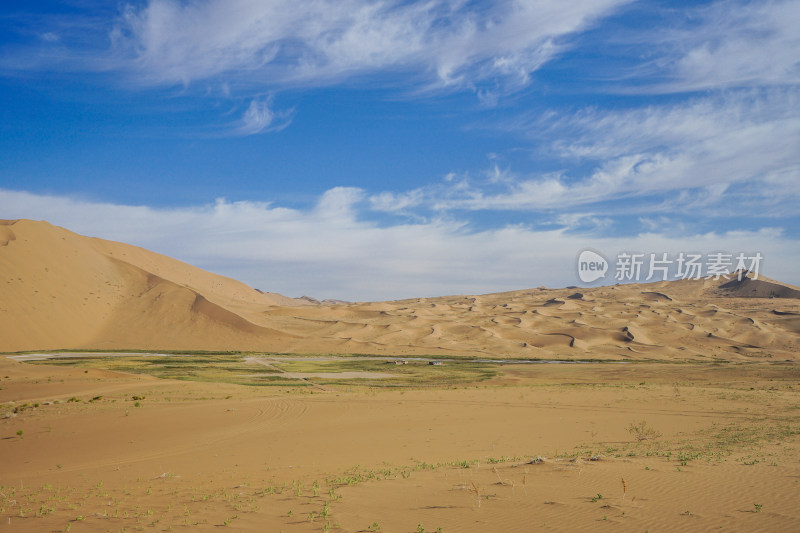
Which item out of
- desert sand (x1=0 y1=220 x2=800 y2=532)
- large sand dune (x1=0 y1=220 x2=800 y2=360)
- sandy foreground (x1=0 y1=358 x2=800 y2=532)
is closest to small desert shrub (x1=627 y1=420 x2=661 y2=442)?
desert sand (x1=0 y1=220 x2=800 y2=532)

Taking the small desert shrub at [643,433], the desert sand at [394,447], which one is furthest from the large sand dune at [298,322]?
the small desert shrub at [643,433]

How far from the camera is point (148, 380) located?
33.0 meters

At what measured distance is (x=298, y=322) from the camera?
9025 centimetres

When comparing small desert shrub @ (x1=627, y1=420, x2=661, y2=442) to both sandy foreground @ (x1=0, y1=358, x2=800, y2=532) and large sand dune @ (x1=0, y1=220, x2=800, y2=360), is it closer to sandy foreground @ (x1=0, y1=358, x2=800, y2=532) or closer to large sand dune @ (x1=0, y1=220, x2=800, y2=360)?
sandy foreground @ (x1=0, y1=358, x2=800, y2=532)

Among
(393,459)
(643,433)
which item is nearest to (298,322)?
(643,433)

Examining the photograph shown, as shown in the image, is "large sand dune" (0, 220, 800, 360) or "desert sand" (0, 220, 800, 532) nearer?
"desert sand" (0, 220, 800, 532)

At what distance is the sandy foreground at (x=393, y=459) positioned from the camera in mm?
8672

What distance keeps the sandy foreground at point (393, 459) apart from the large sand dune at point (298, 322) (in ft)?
139

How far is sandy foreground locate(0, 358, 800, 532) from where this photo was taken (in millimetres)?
8672

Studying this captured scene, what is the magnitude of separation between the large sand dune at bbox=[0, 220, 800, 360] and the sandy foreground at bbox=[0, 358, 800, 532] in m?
42.3

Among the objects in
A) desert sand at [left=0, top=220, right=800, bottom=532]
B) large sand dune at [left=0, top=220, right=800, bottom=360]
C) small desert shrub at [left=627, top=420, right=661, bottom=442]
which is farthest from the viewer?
large sand dune at [left=0, top=220, right=800, bottom=360]

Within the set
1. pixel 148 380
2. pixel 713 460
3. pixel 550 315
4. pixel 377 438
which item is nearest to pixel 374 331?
pixel 550 315

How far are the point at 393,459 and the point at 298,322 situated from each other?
77245 millimetres

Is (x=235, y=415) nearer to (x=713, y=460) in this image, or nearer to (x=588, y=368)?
(x=713, y=460)
